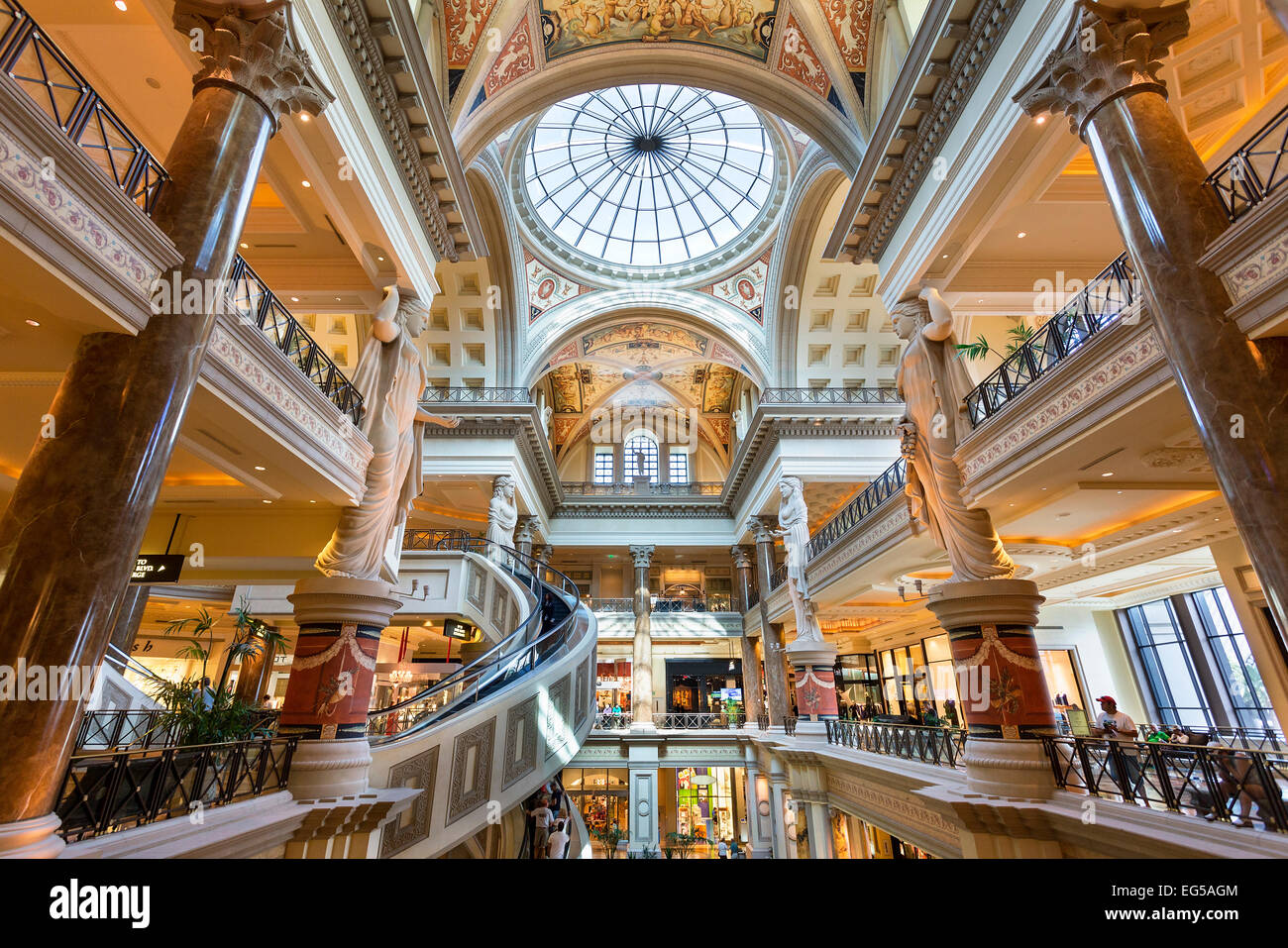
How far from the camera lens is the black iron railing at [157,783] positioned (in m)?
3.42

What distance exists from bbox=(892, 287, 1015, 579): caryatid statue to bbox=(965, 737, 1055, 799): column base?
181 cm

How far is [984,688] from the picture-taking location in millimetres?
6203

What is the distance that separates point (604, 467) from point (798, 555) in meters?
11.2

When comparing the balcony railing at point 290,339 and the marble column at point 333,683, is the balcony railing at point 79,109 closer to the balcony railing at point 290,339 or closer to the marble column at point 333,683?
the balcony railing at point 290,339

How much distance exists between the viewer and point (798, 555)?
1458 centimetres

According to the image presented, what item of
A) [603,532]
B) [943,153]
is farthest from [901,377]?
[603,532]

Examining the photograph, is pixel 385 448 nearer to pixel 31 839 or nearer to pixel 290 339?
pixel 290 339

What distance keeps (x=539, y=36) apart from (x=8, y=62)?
347 inches

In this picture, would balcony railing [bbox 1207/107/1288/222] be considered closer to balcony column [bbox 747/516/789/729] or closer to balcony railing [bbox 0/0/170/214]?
balcony railing [bbox 0/0/170/214]

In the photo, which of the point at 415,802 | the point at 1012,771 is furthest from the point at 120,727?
the point at 1012,771

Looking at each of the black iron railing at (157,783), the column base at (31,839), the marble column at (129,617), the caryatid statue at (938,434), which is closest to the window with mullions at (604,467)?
the marble column at (129,617)

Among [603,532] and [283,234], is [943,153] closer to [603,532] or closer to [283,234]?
[283,234]

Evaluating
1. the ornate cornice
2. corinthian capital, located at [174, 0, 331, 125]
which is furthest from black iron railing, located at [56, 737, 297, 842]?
the ornate cornice

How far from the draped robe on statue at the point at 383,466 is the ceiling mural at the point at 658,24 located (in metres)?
6.41
